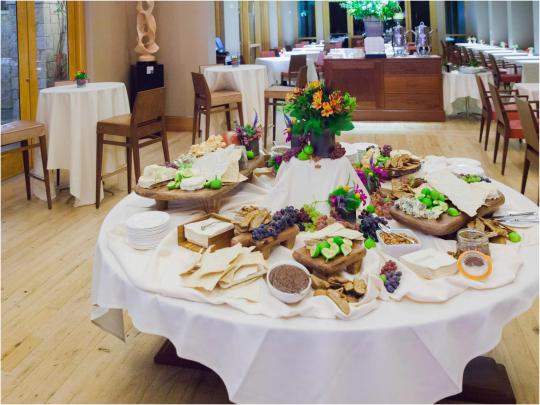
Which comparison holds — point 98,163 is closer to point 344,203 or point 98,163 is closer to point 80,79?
point 80,79

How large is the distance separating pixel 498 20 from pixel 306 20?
559cm

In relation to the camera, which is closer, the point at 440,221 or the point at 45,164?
the point at 440,221

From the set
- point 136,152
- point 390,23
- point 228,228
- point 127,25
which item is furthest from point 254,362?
point 390,23

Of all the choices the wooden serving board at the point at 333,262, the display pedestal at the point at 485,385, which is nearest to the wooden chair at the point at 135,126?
the wooden serving board at the point at 333,262

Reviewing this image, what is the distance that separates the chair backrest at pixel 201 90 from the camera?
216 inches

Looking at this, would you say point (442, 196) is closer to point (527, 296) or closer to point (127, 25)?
point (527, 296)

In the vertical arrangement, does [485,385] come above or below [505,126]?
below

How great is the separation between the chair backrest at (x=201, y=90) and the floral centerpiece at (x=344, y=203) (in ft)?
12.8

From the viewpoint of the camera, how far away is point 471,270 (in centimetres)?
141

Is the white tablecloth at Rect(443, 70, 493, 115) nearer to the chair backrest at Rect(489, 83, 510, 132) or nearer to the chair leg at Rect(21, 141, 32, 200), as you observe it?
the chair backrest at Rect(489, 83, 510, 132)

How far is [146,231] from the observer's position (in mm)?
1672

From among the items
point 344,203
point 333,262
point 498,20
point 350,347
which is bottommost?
point 350,347

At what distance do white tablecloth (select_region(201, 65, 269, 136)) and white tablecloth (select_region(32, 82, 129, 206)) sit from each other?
188 cm

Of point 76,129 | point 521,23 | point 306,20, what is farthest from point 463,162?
point 306,20
